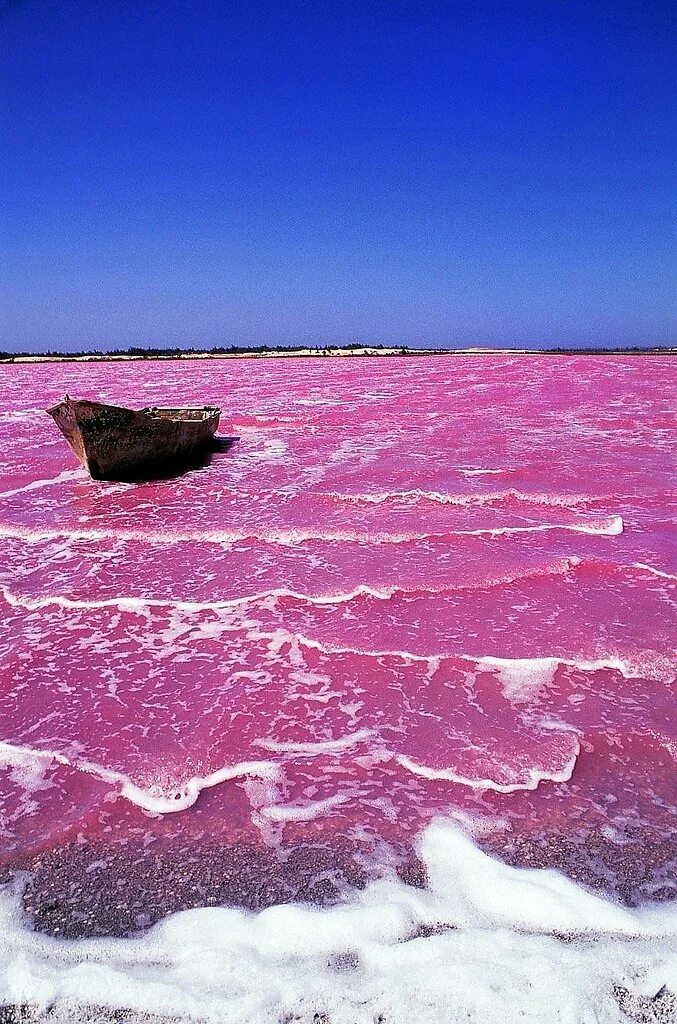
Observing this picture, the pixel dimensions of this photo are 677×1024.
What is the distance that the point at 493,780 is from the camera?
3248 mm

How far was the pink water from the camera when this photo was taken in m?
2.86

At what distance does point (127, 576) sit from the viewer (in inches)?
240

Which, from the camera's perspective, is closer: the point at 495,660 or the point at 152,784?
the point at 152,784

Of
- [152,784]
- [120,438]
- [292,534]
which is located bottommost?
[152,784]

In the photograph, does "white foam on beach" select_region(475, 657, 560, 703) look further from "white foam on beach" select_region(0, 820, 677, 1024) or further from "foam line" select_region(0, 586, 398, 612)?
"white foam on beach" select_region(0, 820, 677, 1024)

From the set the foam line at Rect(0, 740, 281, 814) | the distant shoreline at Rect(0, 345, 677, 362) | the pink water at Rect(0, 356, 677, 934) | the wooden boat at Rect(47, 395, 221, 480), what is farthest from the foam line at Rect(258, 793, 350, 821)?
the distant shoreline at Rect(0, 345, 677, 362)

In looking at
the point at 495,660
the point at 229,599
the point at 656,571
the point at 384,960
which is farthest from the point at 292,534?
the point at 384,960

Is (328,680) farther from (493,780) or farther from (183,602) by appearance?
(183,602)

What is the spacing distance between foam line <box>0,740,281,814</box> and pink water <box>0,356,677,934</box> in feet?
0.04

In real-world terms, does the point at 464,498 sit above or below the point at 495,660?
above

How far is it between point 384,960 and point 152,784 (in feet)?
4.87

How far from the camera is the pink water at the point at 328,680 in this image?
113 inches

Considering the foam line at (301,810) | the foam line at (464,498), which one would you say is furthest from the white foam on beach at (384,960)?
the foam line at (464,498)

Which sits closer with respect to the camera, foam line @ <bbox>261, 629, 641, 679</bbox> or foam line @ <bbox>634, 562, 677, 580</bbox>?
foam line @ <bbox>261, 629, 641, 679</bbox>
